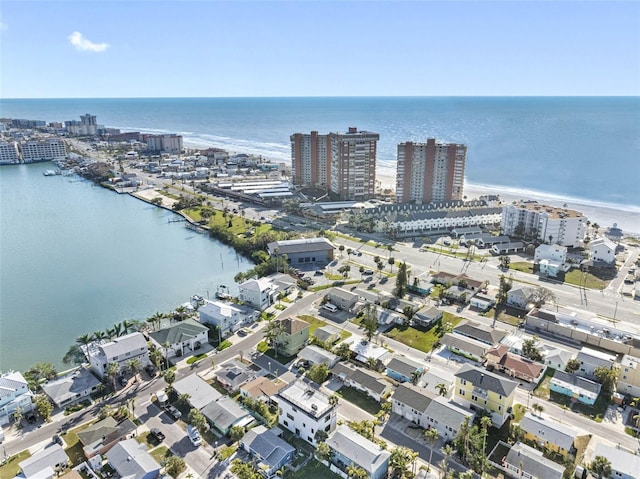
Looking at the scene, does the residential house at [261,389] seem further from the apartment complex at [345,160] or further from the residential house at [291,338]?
the apartment complex at [345,160]

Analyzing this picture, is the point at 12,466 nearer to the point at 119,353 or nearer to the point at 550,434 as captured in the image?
the point at 119,353

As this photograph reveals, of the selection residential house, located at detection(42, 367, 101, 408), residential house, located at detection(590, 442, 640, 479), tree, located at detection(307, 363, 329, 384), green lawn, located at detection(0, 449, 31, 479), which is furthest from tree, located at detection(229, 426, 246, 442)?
residential house, located at detection(590, 442, 640, 479)

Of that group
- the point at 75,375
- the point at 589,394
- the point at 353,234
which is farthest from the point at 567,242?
the point at 75,375

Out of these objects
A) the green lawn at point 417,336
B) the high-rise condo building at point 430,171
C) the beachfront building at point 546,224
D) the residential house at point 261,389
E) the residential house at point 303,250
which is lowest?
the green lawn at point 417,336

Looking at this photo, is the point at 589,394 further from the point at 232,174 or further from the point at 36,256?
the point at 232,174

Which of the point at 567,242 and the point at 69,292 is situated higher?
the point at 567,242

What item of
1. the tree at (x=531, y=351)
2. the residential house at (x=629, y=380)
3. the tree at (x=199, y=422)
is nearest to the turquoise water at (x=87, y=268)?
the tree at (x=199, y=422)
